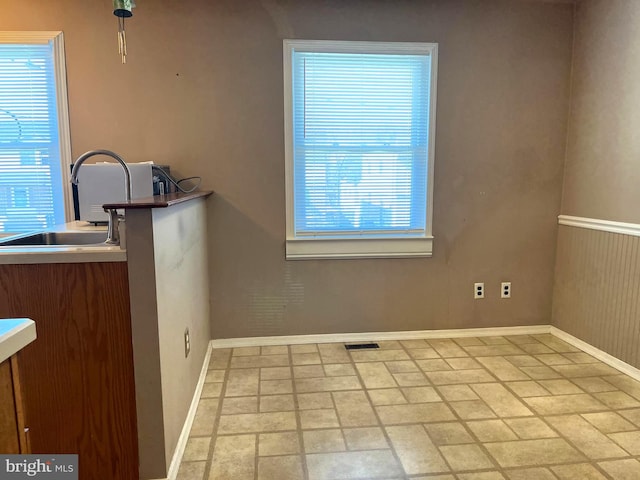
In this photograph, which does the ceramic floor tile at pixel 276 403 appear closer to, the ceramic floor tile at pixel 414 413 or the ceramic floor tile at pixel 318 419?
the ceramic floor tile at pixel 318 419

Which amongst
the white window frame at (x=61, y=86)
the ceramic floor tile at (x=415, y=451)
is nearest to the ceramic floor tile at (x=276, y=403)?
the ceramic floor tile at (x=415, y=451)

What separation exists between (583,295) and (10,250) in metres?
3.49

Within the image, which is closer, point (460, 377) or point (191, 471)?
point (191, 471)

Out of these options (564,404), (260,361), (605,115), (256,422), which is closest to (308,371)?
(260,361)

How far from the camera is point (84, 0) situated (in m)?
2.79

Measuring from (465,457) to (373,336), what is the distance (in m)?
1.47

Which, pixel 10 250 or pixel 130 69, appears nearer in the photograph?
pixel 10 250

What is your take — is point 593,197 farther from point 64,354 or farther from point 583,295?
point 64,354

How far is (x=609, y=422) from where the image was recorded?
217cm

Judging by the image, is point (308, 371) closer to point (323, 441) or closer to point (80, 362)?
point (323, 441)

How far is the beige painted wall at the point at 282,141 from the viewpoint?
290cm

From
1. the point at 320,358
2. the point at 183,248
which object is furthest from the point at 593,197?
the point at 183,248

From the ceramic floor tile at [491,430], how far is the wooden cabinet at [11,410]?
1.92 m
